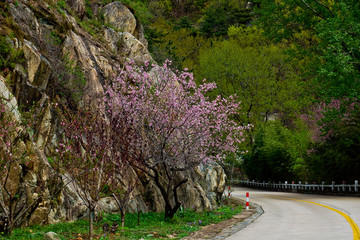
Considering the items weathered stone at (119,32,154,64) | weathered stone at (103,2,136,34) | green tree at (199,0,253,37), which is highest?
green tree at (199,0,253,37)

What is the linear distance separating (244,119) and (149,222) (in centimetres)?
3768

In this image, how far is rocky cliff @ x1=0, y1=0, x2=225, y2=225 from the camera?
12.6 meters

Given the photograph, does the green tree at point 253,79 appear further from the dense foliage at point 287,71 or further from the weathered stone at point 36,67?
the weathered stone at point 36,67

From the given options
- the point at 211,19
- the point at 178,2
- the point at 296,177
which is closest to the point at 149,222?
the point at 296,177

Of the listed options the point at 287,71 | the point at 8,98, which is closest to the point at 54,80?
the point at 8,98

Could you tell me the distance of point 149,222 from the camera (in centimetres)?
1546

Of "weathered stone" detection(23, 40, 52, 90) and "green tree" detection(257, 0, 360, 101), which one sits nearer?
"weathered stone" detection(23, 40, 52, 90)

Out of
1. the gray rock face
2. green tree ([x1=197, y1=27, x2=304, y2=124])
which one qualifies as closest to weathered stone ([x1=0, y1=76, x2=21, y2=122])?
the gray rock face

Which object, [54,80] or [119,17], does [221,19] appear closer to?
[119,17]

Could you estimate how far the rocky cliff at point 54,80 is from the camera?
12648 millimetres

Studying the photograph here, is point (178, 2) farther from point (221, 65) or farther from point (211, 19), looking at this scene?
point (221, 65)

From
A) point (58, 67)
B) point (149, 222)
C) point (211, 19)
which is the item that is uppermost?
point (211, 19)

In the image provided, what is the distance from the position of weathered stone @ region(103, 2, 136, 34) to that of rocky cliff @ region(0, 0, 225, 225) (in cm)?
250

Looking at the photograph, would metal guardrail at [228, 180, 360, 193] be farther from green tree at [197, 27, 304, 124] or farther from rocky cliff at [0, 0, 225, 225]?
rocky cliff at [0, 0, 225, 225]
